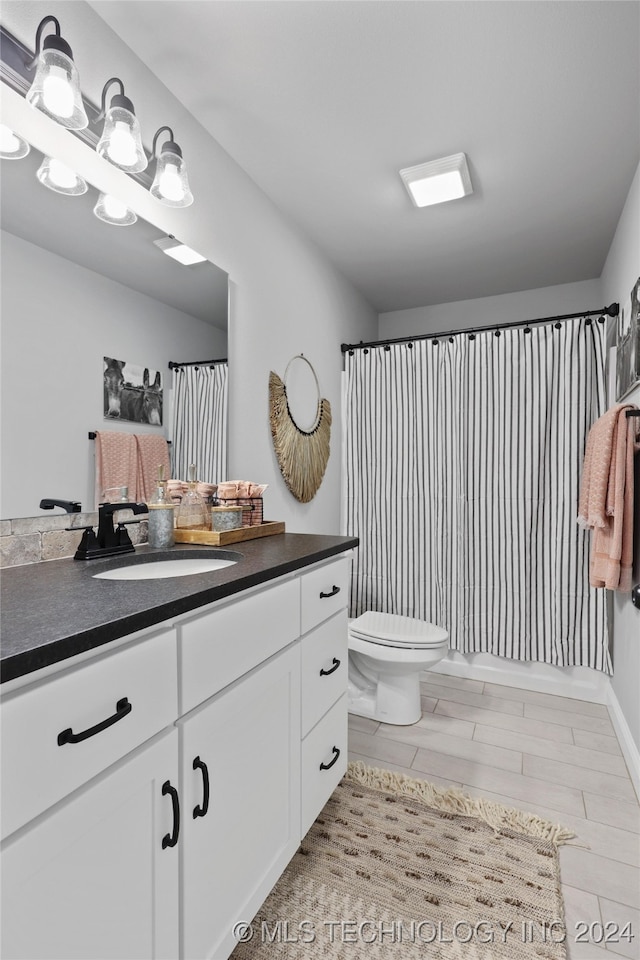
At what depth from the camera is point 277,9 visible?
A: 4.31 ft

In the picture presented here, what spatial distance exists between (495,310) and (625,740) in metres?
Answer: 2.66

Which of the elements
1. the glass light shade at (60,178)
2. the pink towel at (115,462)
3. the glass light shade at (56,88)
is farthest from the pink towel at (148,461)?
the glass light shade at (56,88)

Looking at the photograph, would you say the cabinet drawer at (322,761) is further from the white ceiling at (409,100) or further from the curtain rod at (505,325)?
the curtain rod at (505,325)

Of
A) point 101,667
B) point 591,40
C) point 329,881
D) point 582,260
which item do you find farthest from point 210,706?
point 582,260

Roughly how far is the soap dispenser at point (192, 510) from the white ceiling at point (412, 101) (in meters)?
1.28

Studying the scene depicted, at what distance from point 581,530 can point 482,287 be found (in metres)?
1.73

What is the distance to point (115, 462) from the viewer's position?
55.1 inches

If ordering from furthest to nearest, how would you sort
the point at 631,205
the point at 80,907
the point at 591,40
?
the point at 631,205 → the point at 591,40 → the point at 80,907

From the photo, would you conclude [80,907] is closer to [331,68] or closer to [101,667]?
[101,667]

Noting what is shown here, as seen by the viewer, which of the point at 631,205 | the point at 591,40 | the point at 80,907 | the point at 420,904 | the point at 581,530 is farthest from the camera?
the point at 581,530

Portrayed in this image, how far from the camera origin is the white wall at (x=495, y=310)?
10.1 ft

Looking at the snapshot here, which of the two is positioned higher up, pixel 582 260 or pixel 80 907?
pixel 582 260

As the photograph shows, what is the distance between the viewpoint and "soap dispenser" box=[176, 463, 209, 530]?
63.3 inches

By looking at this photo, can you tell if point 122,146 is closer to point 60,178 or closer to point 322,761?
point 60,178
